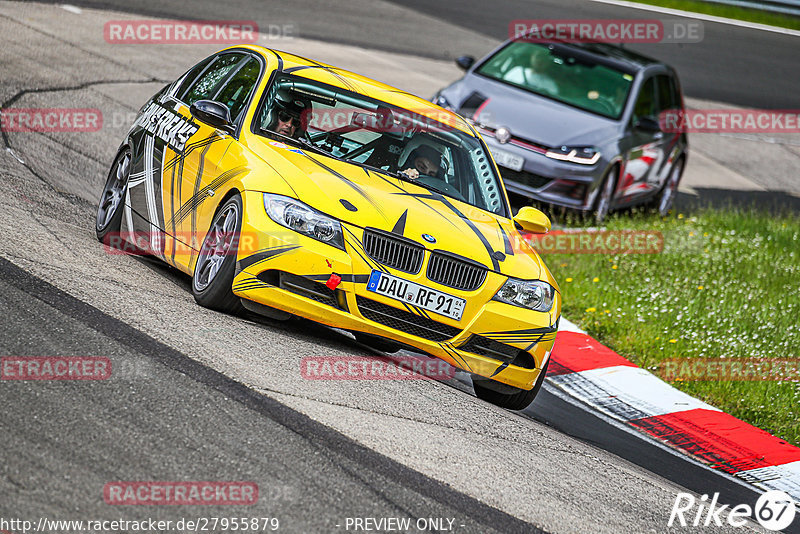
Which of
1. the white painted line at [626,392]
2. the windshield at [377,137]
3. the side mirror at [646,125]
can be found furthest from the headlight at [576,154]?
the windshield at [377,137]

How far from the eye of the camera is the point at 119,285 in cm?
680

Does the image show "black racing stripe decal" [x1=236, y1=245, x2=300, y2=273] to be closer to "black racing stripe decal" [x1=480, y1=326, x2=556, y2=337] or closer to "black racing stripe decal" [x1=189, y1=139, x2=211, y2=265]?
"black racing stripe decal" [x1=189, y1=139, x2=211, y2=265]

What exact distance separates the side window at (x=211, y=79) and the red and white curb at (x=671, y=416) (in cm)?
324

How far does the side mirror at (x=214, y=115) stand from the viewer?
7.28m

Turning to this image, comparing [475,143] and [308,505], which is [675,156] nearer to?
[475,143]

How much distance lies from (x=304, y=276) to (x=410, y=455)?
145cm

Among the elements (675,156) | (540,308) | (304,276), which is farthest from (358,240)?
(675,156)

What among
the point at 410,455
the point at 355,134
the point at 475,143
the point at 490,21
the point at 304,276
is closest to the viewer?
the point at 410,455

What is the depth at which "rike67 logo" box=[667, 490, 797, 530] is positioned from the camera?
572cm

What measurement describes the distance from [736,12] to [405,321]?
25857 millimetres

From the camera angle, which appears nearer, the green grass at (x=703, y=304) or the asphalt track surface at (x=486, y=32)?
the green grass at (x=703, y=304)

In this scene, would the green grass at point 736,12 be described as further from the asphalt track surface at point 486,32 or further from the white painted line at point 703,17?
the asphalt track surface at point 486,32

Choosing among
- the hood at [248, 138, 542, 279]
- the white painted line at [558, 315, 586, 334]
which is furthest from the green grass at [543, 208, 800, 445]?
the hood at [248, 138, 542, 279]

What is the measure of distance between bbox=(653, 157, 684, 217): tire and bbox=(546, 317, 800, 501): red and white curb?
6.30m
